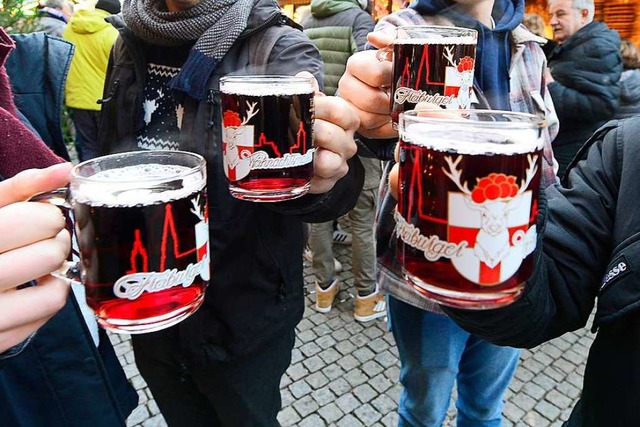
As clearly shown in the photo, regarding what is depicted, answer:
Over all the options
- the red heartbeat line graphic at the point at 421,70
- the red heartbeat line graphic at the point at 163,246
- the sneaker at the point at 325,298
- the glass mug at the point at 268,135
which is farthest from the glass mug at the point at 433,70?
the sneaker at the point at 325,298

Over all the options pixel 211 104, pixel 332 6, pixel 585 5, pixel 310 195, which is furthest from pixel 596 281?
pixel 585 5

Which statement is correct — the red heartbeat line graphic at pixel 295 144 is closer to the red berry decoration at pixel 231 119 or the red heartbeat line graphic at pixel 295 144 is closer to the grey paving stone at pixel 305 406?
the red berry decoration at pixel 231 119

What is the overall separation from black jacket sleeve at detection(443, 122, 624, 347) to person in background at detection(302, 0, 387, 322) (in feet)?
7.91

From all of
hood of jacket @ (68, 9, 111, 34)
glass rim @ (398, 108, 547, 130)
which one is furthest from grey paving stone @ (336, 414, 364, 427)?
hood of jacket @ (68, 9, 111, 34)

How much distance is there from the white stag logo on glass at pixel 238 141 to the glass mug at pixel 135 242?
28cm

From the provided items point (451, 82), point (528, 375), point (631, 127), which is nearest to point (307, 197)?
point (451, 82)

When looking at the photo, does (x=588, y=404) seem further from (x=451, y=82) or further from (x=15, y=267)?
(x=15, y=267)

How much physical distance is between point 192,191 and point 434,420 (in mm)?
1648

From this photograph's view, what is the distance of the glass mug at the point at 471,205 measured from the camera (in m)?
0.87

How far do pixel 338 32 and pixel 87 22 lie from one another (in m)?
2.38

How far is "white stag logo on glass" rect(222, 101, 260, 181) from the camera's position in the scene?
125 cm

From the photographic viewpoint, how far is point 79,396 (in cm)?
124

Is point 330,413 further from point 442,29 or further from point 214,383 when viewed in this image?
point 442,29

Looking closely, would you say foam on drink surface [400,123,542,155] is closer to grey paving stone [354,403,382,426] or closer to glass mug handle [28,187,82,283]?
glass mug handle [28,187,82,283]
